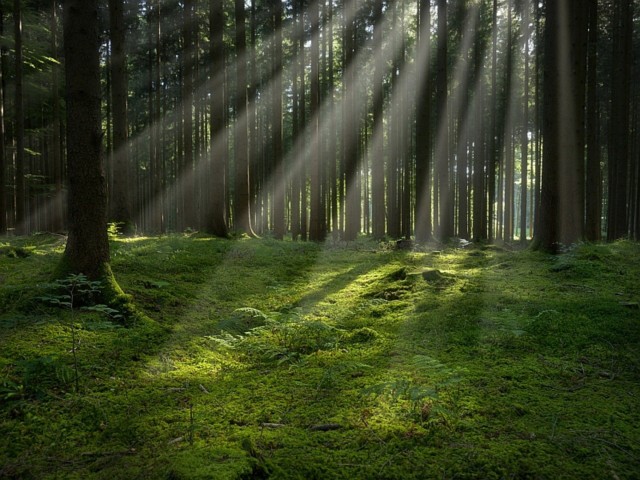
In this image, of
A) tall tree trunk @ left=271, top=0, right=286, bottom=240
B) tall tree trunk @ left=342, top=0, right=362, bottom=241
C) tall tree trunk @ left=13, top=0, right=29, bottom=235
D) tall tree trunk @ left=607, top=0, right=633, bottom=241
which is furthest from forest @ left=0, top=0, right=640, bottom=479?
tall tree trunk @ left=13, top=0, right=29, bottom=235

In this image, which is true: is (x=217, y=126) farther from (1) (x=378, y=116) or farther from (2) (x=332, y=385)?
(2) (x=332, y=385)

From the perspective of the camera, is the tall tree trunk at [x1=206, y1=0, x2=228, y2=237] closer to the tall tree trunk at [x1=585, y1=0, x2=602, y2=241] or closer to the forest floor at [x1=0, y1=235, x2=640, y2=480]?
the forest floor at [x1=0, y1=235, x2=640, y2=480]

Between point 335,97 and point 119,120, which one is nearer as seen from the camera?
point 119,120

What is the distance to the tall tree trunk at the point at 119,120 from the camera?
13.7 metres

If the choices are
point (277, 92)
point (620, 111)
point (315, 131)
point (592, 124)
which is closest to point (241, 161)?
point (315, 131)

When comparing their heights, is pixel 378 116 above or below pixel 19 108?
above

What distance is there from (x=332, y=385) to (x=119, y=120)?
535 inches

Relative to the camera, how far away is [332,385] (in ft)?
11.8

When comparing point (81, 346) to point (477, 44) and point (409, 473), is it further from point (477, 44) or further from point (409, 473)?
point (477, 44)

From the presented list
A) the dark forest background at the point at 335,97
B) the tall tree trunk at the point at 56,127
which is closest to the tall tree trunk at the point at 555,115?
the dark forest background at the point at 335,97

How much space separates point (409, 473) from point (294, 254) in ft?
34.1

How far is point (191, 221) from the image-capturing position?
24047 mm

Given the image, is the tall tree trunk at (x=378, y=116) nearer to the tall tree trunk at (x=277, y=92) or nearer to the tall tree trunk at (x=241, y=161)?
the tall tree trunk at (x=277, y=92)

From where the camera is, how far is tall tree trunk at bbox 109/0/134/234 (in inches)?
540
